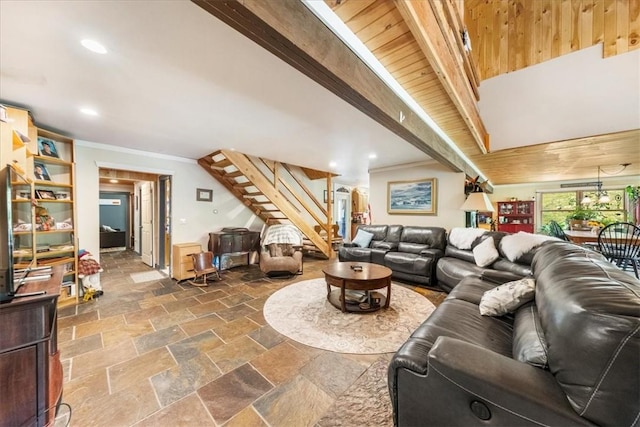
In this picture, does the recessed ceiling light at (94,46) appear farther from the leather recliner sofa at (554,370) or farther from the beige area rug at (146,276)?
the beige area rug at (146,276)

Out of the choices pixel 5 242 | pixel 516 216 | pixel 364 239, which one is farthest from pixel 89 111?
pixel 516 216

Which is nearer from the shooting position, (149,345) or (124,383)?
(124,383)

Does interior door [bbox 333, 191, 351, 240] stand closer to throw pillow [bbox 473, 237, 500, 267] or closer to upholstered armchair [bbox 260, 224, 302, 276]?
upholstered armchair [bbox 260, 224, 302, 276]

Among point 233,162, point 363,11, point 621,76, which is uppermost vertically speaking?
point 621,76

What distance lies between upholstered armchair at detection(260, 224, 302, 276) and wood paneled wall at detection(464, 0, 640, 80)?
158 inches

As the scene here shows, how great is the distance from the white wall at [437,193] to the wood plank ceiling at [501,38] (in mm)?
971

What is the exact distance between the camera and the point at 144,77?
5.97 feet

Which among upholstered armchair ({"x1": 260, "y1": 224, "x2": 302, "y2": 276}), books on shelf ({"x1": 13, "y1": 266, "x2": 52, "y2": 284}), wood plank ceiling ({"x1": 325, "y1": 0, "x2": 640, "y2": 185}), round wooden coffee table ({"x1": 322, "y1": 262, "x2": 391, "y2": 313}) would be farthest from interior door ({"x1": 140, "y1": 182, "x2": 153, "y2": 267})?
wood plank ceiling ({"x1": 325, "y1": 0, "x2": 640, "y2": 185})

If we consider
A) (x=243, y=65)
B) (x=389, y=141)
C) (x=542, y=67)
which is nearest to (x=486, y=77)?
(x=542, y=67)

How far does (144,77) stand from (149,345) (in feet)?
7.68

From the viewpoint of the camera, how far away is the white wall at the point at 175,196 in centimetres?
353

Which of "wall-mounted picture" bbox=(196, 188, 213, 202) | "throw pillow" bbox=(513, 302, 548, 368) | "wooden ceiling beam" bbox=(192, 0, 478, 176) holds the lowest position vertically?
"throw pillow" bbox=(513, 302, 548, 368)

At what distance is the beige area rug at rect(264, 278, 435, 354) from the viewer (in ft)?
7.18

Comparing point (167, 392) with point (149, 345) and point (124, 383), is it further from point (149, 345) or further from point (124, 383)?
point (149, 345)
